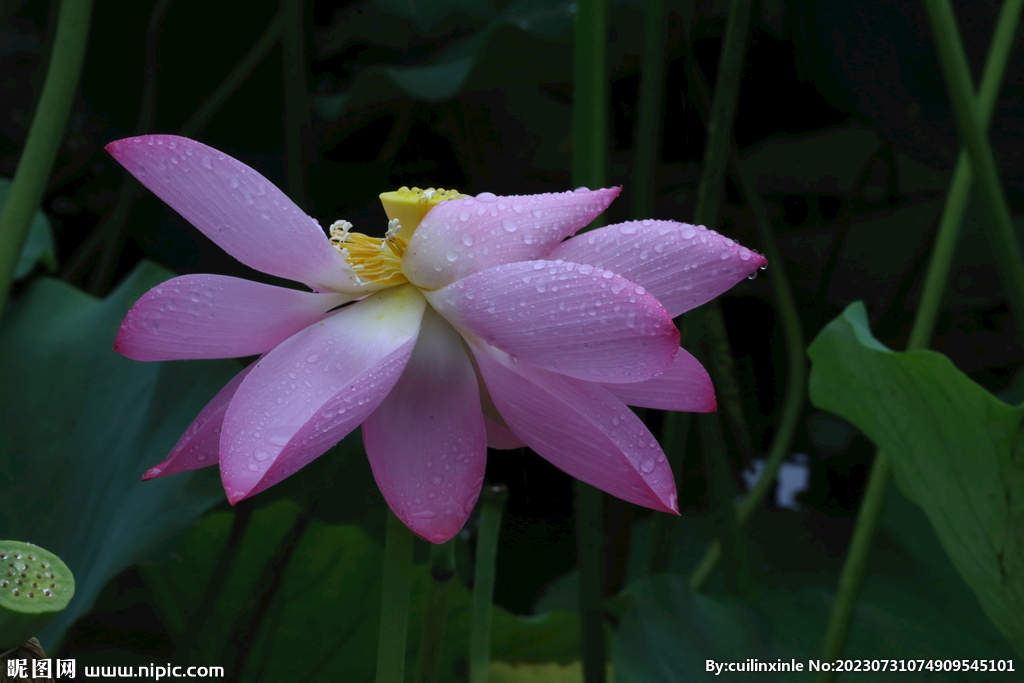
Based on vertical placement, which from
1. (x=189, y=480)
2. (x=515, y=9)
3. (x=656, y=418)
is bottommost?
(x=656, y=418)

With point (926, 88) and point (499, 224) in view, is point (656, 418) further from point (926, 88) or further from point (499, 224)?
point (499, 224)

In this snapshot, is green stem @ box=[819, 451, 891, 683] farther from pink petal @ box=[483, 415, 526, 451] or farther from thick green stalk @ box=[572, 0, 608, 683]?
pink petal @ box=[483, 415, 526, 451]

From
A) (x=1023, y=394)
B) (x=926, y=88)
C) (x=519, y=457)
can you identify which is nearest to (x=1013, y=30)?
(x=926, y=88)

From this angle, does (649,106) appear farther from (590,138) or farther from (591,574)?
(591,574)

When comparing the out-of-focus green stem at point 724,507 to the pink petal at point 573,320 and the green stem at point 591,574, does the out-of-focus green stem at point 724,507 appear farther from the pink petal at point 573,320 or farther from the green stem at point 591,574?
the pink petal at point 573,320

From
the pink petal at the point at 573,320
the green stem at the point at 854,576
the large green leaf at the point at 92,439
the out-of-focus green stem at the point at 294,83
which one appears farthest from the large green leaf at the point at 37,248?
the green stem at the point at 854,576

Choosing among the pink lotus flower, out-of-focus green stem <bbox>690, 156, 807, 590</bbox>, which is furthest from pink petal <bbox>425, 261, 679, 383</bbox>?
out-of-focus green stem <bbox>690, 156, 807, 590</bbox>

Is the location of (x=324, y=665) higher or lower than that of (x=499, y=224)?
lower
